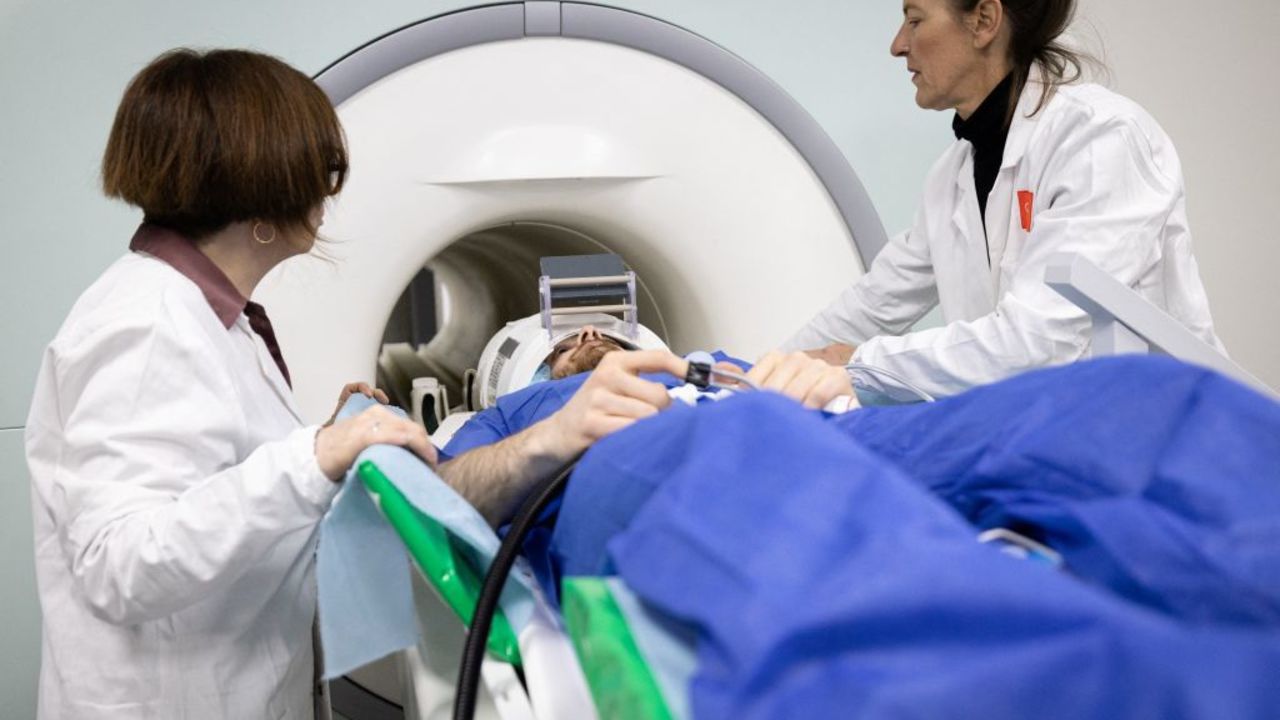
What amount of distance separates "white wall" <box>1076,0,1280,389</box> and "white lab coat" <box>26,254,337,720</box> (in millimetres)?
2079

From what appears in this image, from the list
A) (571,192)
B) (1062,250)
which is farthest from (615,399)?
(571,192)

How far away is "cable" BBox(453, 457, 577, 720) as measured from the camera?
3.03 feet

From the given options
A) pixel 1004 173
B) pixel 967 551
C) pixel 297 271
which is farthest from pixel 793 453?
pixel 297 271

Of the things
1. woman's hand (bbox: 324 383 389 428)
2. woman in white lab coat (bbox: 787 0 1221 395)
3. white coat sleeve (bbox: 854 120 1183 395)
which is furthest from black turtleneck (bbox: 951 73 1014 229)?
woman's hand (bbox: 324 383 389 428)

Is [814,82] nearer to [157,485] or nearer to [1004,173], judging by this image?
[1004,173]

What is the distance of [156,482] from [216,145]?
0.37 m

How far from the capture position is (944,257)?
6.41 feet

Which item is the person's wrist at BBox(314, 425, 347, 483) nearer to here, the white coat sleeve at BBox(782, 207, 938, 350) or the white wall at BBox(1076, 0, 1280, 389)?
the white coat sleeve at BBox(782, 207, 938, 350)

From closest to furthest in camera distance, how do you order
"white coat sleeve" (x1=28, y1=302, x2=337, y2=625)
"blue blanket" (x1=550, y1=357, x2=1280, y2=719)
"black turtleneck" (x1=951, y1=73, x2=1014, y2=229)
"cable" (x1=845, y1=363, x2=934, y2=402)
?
"blue blanket" (x1=550, y1=357, x2=1280, y2=719) < "white coat sleeve" (x1=28, y1=302, x2=337, y2=625) < "cable" (x1=845, y1=363, x2=934, y2=402) < "black turtleneck" (x1=951, y1=73, x2=1014, y2=229)

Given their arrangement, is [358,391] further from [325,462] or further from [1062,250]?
[1062,250]

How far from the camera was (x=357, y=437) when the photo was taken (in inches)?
42.8

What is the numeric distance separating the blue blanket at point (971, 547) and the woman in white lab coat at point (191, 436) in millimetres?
329

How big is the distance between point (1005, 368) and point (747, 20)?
90 centimetres

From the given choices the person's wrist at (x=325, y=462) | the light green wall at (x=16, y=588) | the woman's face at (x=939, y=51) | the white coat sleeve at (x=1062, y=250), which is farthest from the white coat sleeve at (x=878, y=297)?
the light green wall at (x=16, y=588)
